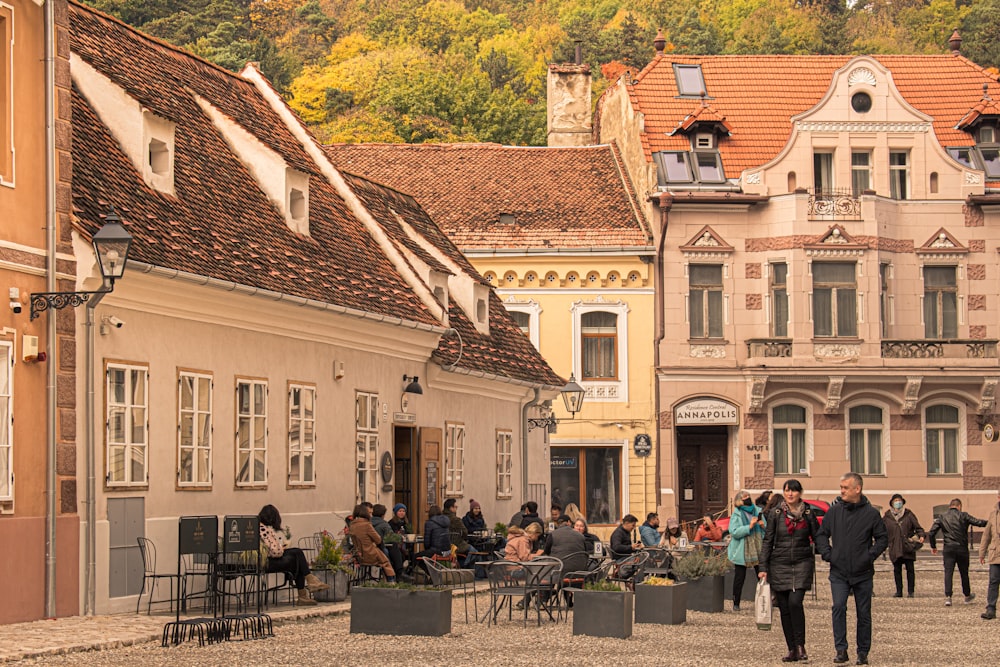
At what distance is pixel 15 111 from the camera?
1739 cm

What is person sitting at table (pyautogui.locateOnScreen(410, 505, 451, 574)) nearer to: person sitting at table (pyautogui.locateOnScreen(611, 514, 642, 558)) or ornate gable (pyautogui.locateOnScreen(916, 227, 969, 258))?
person sitting at table (pyautogui.locateOnScreen(611, 514, 642, 558))

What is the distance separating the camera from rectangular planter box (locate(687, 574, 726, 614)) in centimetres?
2122

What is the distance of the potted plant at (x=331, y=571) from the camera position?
21.5 m

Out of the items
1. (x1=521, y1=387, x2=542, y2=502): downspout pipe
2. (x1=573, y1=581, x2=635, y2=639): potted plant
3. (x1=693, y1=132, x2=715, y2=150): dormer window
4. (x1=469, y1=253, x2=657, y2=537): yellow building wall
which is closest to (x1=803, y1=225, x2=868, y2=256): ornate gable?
(x1=693, y1=132, x2=715, y2=150): dormer window

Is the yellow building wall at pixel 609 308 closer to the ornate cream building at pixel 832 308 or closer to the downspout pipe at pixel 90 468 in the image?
the ornate cream building at pixel 832 308

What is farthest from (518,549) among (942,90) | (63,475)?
(942,90)

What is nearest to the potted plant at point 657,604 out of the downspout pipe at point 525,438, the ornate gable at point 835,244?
the downspout pipe at point 525,438

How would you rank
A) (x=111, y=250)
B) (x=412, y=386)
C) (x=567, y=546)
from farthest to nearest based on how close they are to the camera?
(x=412, y=386), (x=567, y=546), (x=111, y=250)

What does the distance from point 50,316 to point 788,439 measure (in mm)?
28275

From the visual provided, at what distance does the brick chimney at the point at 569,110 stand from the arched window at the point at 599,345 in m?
8.98

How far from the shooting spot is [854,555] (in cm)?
1508

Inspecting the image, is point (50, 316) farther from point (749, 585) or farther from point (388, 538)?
point (749, 585)

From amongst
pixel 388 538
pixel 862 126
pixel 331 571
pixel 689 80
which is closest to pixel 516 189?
pixel 689 80

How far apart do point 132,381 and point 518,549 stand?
5.05 metres
